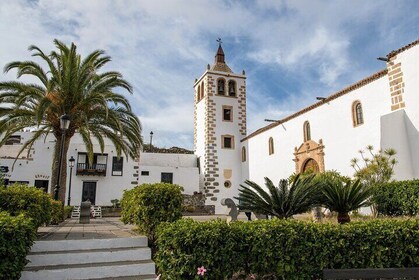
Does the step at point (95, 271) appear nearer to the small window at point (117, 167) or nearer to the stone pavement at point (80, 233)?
the stone pavement at point (80, 233)

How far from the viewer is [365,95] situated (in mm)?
14531

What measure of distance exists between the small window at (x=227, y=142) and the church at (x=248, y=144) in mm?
82

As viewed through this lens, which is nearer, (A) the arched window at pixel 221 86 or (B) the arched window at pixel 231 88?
(A) the arched window at pixel 221 86

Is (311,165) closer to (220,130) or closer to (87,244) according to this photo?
(220,130)

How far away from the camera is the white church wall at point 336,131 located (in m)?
13.9

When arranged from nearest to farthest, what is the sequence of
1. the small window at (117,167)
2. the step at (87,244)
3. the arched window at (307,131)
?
the step at (87,244), the arched window at (307,131), the small window at (117,167)

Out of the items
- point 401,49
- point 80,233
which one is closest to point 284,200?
point 80,233

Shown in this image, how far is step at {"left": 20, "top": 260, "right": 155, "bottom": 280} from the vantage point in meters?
4.72

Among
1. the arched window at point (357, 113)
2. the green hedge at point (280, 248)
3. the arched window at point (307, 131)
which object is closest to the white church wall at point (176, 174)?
the arched window at point (307, 131)

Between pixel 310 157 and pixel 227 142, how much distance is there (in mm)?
9414

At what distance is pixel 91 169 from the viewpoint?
2433 cm

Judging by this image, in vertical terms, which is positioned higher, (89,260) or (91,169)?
(91,169)

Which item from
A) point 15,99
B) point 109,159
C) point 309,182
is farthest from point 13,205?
point 109,159

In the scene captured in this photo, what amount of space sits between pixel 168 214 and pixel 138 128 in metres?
9.65
